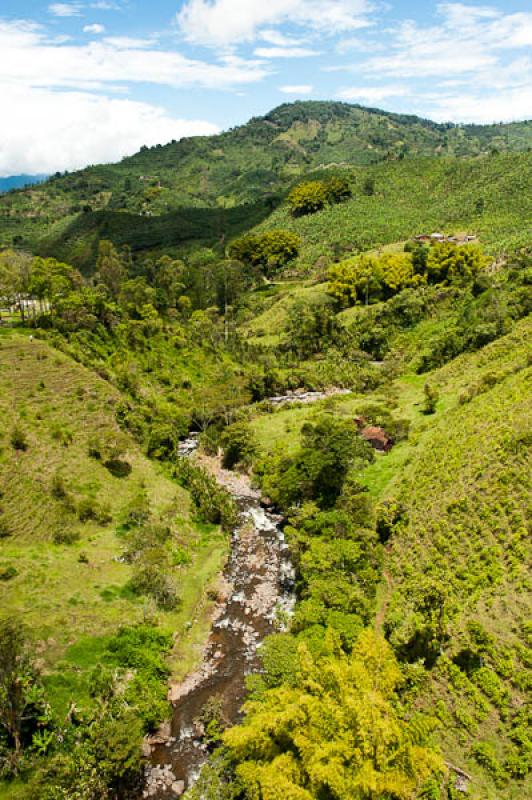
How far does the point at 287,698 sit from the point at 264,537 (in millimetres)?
27971

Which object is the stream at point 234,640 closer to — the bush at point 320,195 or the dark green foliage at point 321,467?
the dark green foliage at point 321,467

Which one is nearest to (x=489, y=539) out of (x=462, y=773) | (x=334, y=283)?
(x=462, y=773)

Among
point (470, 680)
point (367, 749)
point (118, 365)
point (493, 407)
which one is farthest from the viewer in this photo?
point (118, 365)

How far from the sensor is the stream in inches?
1228

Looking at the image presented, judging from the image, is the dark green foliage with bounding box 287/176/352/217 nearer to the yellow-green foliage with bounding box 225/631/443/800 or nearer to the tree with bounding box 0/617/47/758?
the tree with bounding box 0/617/47/758

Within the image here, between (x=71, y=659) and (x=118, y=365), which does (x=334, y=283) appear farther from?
A: (x=71, y=659)

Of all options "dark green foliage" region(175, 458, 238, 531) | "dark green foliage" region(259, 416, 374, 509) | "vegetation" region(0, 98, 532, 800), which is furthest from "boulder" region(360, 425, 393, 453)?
"dark green foliage" region(175, 458, 238, 531)

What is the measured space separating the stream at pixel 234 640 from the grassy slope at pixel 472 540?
9953 millimetres

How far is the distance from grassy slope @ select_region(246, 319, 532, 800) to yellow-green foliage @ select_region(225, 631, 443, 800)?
547 cm

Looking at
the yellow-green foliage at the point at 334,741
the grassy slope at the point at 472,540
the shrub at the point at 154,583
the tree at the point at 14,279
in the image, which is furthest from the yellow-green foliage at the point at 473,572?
the tree at the point at 14,279

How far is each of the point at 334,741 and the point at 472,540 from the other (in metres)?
22.1

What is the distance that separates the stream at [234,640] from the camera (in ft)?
102

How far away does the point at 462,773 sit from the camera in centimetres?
2781

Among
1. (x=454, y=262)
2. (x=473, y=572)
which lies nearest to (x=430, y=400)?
(x=473, y=572)
